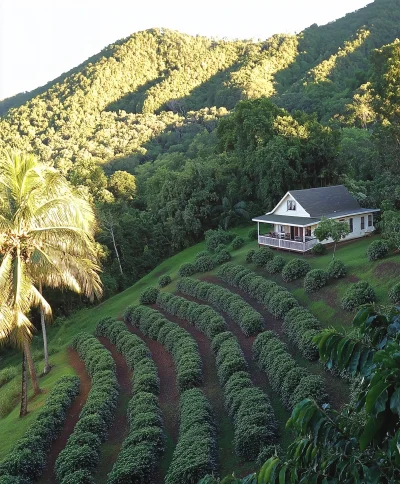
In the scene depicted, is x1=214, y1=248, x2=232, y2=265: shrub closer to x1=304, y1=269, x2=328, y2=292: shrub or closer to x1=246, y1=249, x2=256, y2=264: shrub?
x1=246, y1=249, x2=256, y2=264: shrub

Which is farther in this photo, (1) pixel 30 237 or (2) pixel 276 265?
(2) pixel 276 265

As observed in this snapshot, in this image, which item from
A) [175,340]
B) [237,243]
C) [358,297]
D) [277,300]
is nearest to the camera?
[358,297]

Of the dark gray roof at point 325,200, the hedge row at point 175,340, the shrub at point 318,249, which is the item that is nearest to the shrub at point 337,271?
the shrub at point 318,249

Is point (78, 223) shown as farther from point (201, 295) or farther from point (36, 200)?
point (201, 295)

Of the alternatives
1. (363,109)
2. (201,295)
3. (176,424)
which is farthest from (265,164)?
(363,109)

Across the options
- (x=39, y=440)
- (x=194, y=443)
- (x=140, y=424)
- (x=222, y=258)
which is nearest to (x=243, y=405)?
(x=194, y=443)

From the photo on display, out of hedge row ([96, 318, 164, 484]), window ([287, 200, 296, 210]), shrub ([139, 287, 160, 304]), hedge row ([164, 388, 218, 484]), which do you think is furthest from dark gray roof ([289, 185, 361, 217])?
hedge row ([164, 388, 218, 484])

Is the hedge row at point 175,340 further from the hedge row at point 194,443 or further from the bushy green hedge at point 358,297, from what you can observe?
the bushy green hedge at point 358,297

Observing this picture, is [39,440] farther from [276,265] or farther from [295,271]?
[276,265]
